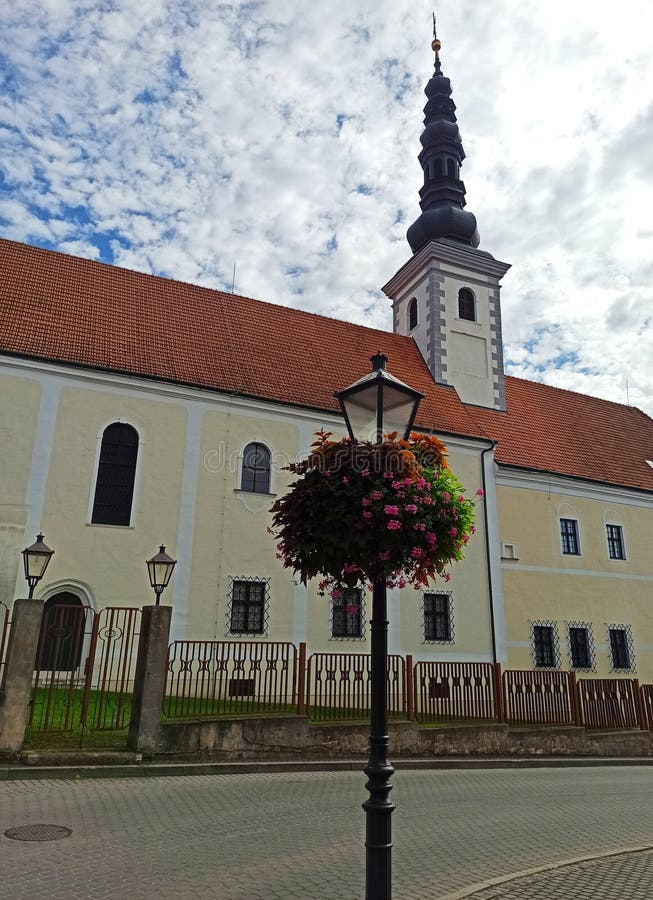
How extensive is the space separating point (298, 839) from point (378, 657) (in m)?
3.17

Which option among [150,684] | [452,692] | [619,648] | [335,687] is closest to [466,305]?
[619,648]

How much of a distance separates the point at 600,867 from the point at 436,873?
5.50ft

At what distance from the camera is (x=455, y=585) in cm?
2083

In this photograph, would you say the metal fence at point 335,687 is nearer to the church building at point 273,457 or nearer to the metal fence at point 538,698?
the church building at point 273,457

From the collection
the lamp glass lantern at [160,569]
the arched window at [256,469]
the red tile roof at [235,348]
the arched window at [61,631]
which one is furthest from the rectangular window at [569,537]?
the arched window at [61,631]

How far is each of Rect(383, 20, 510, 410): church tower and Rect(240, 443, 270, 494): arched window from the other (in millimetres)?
9066

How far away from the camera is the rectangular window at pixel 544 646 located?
2206cm

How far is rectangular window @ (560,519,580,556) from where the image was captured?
78.8 feet

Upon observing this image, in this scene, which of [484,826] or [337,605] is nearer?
[484,826]

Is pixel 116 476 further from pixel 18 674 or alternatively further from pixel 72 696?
pixel 18 674

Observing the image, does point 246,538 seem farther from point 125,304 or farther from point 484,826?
point 484,826

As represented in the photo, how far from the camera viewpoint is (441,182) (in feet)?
95.6

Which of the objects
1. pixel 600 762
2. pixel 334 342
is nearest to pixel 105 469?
pixel 334 342

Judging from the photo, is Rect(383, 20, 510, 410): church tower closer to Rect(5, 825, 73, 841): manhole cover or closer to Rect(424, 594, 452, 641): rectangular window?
Rect(424, 594, 452, 641): rectangular window
